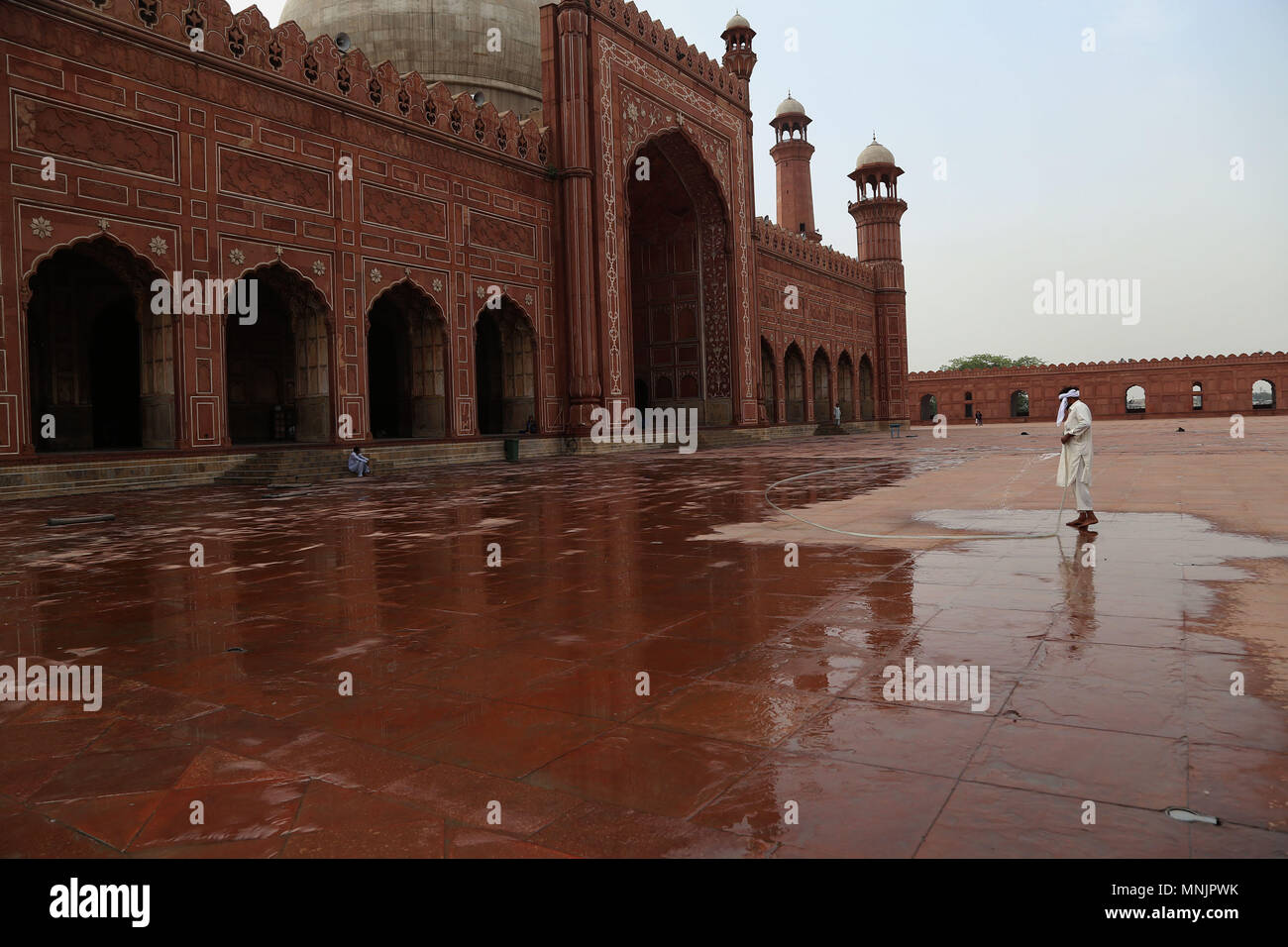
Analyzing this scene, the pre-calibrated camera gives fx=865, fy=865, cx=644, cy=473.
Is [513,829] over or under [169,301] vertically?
under

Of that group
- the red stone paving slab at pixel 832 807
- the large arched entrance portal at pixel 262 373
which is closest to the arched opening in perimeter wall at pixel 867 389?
the large arched entrance portal at pixel 262 373

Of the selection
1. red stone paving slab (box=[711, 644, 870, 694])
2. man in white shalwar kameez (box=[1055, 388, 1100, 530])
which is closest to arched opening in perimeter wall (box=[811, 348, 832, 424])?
man in white shalwar kameez (box=[1055, 388, 1100, 530])

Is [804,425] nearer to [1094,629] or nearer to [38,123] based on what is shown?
[38,123]

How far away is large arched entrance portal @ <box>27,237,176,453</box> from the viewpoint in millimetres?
12938

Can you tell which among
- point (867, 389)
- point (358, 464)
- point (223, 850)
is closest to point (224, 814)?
point (223, 850)

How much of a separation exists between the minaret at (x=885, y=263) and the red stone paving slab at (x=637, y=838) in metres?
37.5

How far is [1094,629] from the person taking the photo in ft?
10.3

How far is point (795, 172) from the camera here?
39250mm

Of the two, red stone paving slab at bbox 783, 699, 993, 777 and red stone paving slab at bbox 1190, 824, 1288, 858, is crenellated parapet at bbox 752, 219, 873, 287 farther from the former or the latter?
red stone paving slab at bbox 1190, 824, 1288, 858

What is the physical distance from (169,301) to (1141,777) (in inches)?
542

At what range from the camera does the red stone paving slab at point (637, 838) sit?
1.64 metres

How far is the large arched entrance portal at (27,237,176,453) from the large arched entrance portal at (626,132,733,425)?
1286cm

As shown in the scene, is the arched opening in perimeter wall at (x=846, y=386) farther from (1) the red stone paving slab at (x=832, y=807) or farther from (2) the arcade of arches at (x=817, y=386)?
(1) the red stone paving slab at (x=832, y=807)
